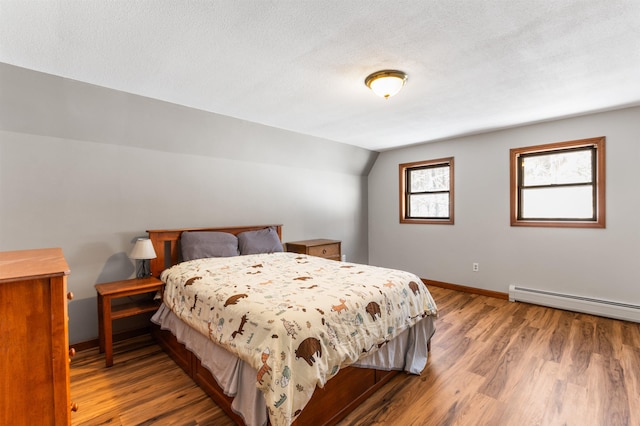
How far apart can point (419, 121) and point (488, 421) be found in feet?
9.49

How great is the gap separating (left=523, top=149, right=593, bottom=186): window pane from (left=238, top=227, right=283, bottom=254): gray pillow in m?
3.31

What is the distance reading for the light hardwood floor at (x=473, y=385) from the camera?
1.74 m

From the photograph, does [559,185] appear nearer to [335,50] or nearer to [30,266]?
[335,50]

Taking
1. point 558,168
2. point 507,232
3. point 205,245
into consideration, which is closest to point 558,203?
point 558,168

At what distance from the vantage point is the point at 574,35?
5.74 ft

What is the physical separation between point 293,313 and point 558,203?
3.73 meters

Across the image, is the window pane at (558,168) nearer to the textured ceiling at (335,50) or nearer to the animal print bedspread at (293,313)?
the textured ceiling at (335,50)

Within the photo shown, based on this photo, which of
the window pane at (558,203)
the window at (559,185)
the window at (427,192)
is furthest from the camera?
the window at (427,192)

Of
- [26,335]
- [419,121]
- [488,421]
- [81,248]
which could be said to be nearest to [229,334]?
[26,335]

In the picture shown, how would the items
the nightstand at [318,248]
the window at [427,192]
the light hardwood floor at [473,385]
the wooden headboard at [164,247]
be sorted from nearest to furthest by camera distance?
the light hardwood floor at [473,385], the wooden headboard at [164,247], the nightstand at [318,248], the window at [427,192]

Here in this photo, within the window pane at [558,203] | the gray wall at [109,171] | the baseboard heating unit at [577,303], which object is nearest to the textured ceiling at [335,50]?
the gray wall at [109,171]

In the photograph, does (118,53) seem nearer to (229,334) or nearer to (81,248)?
(81,248)

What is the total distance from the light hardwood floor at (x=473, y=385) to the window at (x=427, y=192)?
6.76 feet

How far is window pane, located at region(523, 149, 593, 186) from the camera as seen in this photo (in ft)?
11.2
